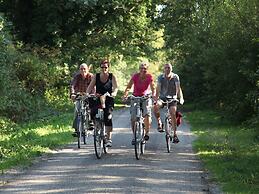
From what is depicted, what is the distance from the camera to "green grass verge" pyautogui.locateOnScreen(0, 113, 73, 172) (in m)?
11.7

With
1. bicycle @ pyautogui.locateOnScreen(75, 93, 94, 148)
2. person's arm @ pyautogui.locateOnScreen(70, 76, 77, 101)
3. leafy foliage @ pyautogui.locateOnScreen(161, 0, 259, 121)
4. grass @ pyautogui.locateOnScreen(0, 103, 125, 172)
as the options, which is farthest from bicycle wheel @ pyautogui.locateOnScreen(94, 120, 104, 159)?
leafy foliage @ pyautogui.locateOnScreen(161, 0, 259, 121)

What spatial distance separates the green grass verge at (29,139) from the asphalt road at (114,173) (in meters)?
0.45

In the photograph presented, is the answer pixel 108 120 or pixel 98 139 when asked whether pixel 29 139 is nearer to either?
pixel 108 120

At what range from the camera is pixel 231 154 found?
42.4 feet

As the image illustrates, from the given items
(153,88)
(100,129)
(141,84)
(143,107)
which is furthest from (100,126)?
(153,88)

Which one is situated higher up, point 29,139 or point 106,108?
point 106,108

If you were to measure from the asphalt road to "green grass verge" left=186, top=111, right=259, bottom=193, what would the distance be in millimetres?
339

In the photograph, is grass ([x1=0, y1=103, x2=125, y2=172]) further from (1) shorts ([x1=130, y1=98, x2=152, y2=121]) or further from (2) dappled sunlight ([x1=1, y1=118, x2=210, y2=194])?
(1) shorts ([x1=130, y1=98, x2=152, y2=121])

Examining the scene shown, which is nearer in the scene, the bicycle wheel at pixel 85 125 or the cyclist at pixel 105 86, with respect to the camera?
the cyclist at pixel 105 86

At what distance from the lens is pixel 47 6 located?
3272cm

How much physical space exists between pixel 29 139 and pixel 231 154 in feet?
18.6

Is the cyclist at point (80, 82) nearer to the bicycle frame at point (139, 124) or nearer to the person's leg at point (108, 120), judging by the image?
the person's leg at point (108, 120)

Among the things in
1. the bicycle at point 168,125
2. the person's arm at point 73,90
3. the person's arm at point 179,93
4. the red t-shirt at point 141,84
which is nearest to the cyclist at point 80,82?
the person's arm at point 73,90

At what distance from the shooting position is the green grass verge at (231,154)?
9.53 meters
